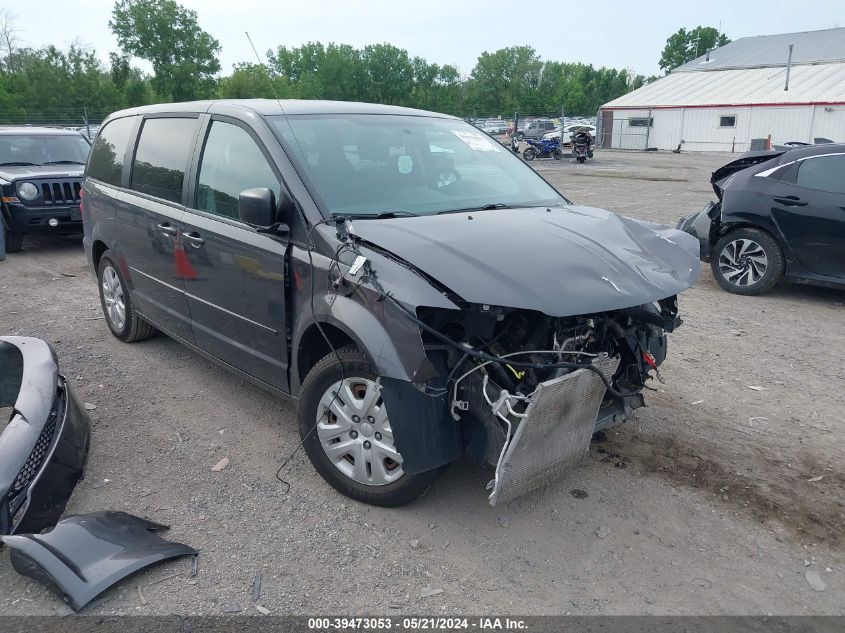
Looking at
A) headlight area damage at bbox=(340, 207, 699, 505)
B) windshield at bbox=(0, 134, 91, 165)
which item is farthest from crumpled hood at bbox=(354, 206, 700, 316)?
windshield at bbox=(0, 134, 91, 165)

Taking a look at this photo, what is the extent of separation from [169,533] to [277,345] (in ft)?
3.59

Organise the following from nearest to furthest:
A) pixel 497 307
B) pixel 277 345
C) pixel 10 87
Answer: pixel 497 307 → pixel 277 345 → pixel 10 87

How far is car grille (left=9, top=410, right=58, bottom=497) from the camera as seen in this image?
302cm

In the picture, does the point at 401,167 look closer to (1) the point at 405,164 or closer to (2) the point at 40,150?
(1) the point at 405,164

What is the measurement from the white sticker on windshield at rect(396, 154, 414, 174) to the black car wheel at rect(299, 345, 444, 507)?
127 cm

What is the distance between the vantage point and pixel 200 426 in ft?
14.4

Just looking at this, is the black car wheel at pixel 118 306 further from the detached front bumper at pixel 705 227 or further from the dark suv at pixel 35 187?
the detached front bumper at pixel 705 227

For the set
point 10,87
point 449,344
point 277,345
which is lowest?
point 277,345

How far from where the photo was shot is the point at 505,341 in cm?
316

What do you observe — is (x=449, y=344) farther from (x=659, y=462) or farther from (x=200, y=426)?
(x=200, y=426)

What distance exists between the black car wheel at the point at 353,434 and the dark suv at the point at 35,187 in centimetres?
755

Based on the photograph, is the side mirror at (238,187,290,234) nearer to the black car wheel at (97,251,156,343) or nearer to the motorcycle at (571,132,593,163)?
the black car wheel at (97,251,156,343)

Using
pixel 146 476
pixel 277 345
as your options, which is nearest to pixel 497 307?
pixel 277 345

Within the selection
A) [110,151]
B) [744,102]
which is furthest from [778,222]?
[744,102]
